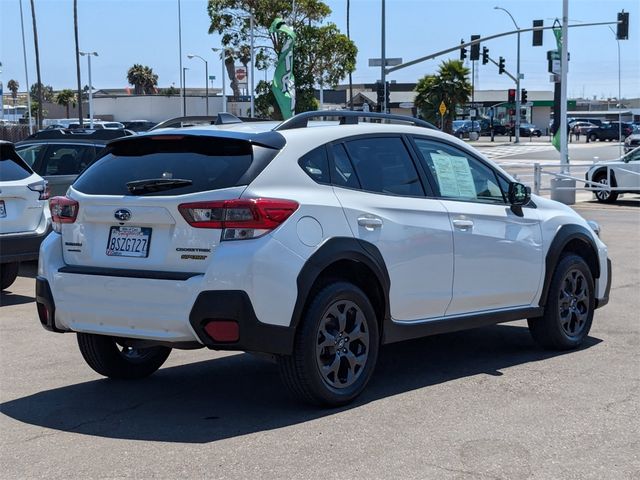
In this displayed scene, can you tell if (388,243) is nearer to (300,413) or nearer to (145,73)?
(300,413)

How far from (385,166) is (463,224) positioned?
2.38 feet

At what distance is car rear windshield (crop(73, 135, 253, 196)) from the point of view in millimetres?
5594

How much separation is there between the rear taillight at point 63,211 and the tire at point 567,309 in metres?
3.65

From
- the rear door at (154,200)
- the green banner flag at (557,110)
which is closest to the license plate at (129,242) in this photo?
the rear door at (154,200)

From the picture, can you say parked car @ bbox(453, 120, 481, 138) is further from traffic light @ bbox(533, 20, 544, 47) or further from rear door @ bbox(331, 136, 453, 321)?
rear door @ bbox(331, 136, 453, 321)

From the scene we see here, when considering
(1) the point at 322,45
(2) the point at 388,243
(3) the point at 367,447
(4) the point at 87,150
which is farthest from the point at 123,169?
(1) the point at 322,45

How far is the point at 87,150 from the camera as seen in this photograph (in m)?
13.1

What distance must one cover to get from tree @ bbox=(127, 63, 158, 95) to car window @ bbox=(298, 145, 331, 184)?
121 m

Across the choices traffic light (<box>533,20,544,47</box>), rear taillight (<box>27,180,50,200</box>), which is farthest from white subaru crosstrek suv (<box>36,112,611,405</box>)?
traffic light (<box>533,20,544,47</box>)

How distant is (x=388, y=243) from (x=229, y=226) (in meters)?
1.18

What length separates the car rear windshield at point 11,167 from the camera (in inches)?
398

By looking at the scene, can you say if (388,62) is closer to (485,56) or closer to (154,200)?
(485,56)

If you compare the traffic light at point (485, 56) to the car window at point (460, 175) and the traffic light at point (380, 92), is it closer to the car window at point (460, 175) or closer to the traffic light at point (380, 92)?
the traffic light at point (380, 92)

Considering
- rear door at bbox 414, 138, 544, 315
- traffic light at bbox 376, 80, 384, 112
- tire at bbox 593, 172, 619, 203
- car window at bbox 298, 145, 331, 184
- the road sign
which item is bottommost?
tire at bbox 593, 172, 619, 203
